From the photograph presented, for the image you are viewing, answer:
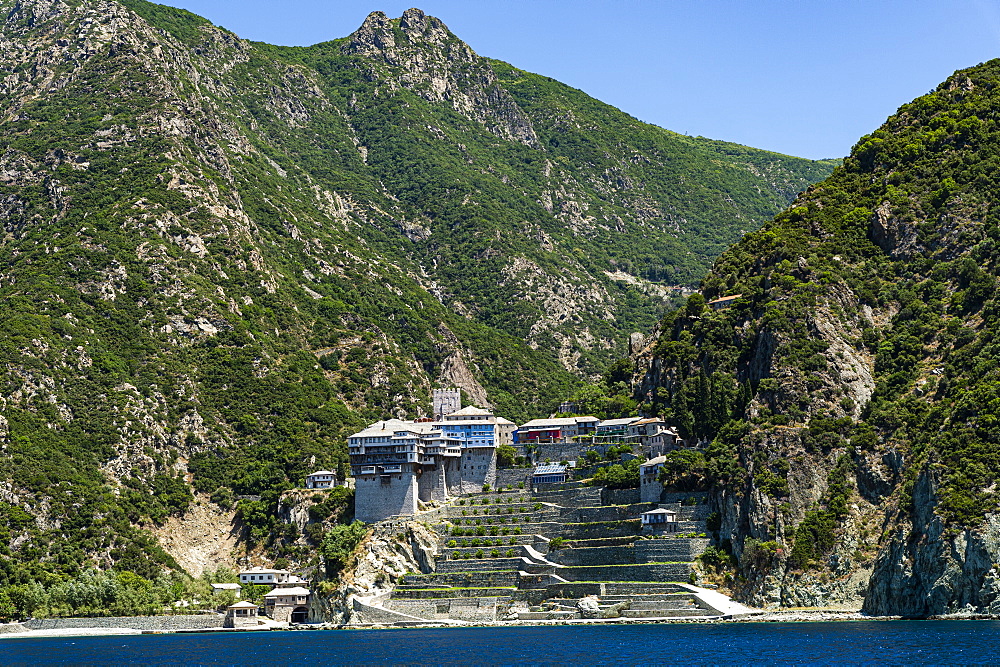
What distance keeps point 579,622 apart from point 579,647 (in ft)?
72.6

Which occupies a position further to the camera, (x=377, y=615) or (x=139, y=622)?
(x=139, y=622)

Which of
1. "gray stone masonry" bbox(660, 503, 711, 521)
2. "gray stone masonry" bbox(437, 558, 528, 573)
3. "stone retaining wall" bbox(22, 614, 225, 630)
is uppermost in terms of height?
"gray stone masonry" bbox(660, 503, 711, 521)

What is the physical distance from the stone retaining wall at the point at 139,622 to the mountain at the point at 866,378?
51010 millimetres

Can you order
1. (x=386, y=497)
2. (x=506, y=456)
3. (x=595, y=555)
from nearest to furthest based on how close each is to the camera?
(x=595, y=555)
(x=386, y=497)
(x=506, y=456)

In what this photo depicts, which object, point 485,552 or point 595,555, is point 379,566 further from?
point 595,555

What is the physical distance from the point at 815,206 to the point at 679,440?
137 feet

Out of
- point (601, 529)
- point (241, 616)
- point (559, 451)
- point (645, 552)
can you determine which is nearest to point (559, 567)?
point (601, 529)

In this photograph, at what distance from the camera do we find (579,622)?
127 metres

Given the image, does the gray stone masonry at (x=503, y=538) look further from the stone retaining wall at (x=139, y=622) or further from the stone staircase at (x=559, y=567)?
the stone retaining wall at (x=139, y=622)

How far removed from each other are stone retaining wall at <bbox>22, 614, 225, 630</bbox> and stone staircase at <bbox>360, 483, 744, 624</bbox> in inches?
819

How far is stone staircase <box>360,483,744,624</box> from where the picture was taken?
12838cm

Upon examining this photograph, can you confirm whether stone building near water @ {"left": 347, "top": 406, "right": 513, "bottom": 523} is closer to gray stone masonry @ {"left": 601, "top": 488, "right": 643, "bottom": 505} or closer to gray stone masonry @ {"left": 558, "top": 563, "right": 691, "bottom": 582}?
gray stone masonry @ {"left": 601, "top": 488, "right": 643, "bottom": 505}

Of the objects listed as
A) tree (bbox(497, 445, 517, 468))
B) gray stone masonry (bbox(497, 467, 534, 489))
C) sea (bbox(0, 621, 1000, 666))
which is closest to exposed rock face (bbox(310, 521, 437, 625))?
sea (bbox(0, 621, 1000, 666))

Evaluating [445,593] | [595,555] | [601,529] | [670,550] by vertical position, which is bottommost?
[445,593]
